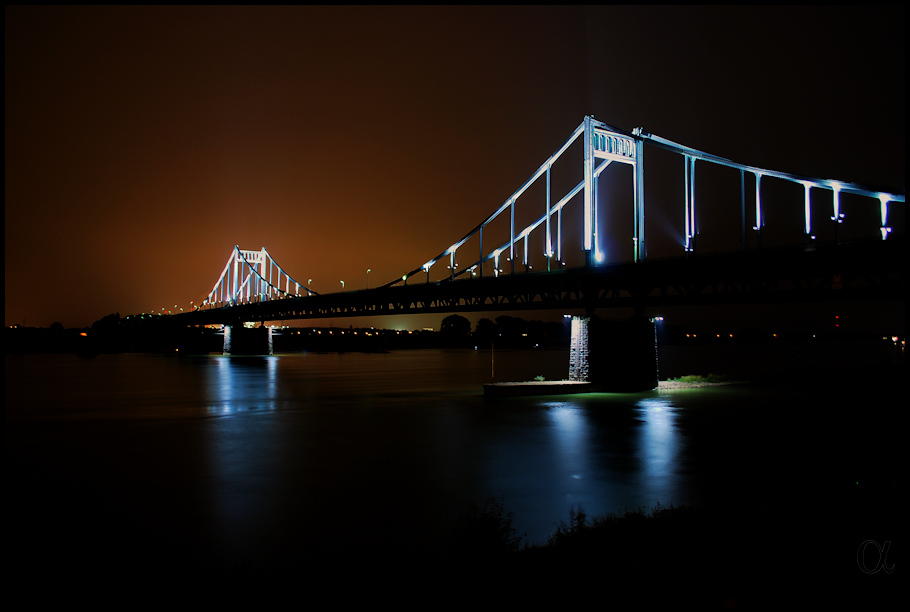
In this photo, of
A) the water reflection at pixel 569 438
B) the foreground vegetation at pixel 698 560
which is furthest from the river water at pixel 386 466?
the foreground vegetation at pixel 698 560

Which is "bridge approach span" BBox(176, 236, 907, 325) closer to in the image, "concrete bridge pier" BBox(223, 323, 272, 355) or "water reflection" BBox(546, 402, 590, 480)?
"water reflection" BBox(546, 402, 590, 480)

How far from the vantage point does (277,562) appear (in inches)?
389

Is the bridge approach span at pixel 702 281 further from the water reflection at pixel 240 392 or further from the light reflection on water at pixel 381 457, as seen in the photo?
the water reflection at pixel 240 392

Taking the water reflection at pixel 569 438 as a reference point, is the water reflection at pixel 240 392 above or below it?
below

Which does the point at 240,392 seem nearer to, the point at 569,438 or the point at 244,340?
the point at 569,438

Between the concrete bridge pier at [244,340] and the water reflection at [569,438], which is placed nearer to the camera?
the water reflection at [569,438]

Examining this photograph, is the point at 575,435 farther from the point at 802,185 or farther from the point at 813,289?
the point at 802,185

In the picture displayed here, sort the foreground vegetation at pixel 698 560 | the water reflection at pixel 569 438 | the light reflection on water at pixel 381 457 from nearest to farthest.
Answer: the foreground vegetation at pixel 698 560 < the light reflection on water at pixel 381 457 < the water reflection at pixel 569 438

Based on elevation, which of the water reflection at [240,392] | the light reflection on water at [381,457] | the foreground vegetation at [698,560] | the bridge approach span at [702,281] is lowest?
the water reflection at [240,392]

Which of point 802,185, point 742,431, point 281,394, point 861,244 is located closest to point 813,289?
point 861,244

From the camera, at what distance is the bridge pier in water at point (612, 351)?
3575 cm

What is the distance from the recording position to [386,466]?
18438 mm

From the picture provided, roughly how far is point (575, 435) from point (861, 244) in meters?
13.5

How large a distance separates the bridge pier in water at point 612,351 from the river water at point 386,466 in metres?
1.58
